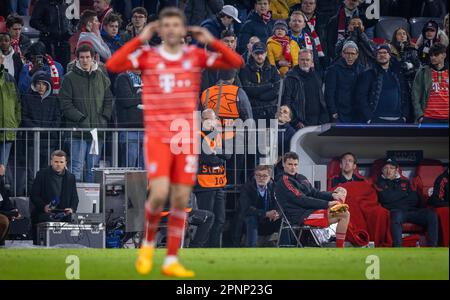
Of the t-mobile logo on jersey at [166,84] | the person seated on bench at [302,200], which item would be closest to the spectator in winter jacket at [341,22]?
the person seated on bench at [302,200]

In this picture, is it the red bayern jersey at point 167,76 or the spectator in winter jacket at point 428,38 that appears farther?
the spectator in winter jacket at point 428,38

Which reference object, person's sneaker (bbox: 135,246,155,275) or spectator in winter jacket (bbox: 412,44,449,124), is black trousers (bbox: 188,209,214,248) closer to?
spectator in winter jacket (bbox: 412,44,449,124)

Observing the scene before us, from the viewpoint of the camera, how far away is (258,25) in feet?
58.1

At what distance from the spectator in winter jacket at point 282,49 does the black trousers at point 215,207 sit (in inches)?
102

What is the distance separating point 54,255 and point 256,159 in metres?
4.64

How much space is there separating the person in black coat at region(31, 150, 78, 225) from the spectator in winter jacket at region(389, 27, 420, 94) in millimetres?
5515

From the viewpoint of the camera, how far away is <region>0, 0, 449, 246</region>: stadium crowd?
1597 centimetres

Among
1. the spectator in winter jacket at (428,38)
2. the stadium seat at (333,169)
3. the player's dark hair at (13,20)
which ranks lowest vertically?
the stadium seat at (333,169)

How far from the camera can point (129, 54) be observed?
361 inches

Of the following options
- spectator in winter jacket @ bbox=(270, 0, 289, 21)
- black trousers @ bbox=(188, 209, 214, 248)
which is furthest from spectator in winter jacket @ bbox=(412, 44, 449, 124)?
black trousers @ bbox=(188, 209, 214, 248)

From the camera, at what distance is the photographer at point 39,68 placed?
17.0m

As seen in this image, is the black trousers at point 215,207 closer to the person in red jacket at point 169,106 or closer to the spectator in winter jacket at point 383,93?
the spectator in winter jacket at point 383,93

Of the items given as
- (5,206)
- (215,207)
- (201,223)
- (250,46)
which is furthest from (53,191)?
(250,46)

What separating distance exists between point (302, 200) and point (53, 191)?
347 cm
